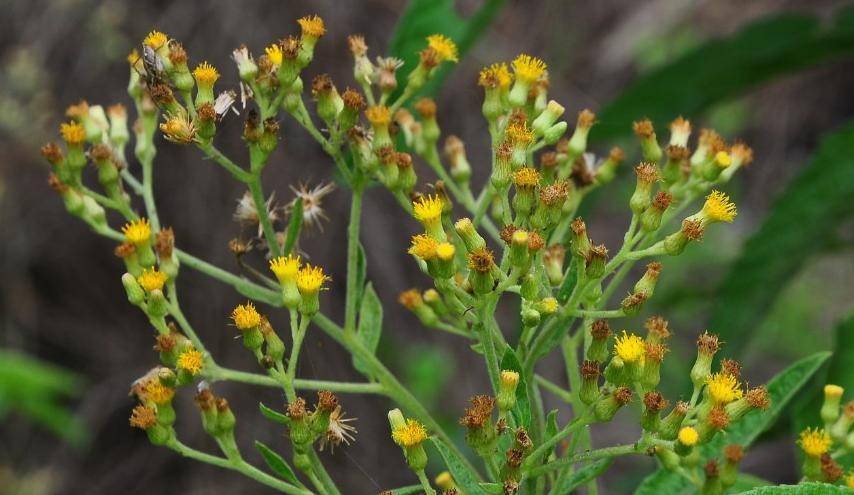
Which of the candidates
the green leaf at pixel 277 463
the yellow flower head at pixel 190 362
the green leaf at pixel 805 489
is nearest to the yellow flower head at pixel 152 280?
the yellow flower head at pixel 190 362

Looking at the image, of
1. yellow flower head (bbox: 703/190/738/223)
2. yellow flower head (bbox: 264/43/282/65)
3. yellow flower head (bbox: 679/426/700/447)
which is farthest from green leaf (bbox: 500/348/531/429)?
yellow flower head (bbox: 264/43/282/65)

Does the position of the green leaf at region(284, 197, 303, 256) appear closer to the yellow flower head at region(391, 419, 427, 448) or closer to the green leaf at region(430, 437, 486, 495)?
the yellow flower head at region(391, 419, 427, 448)

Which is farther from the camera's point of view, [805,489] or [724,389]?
[724,389]

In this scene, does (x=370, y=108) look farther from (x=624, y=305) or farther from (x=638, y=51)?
(x=638, y=51)

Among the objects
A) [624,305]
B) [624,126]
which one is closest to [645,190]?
[624,305]

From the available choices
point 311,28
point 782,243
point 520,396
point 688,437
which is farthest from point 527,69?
point 782,243

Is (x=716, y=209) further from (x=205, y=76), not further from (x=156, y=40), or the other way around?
(x=156, y=40)
